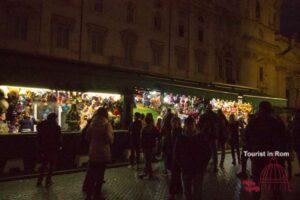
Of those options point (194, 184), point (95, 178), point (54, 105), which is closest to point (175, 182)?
point (194, 184)

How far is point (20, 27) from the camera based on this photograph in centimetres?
1905

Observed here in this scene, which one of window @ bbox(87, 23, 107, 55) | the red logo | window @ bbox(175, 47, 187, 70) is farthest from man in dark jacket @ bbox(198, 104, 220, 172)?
window @ bbox(175, 47, 187, 70)

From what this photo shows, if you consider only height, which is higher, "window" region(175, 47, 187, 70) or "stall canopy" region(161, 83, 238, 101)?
"window" region(175, 47, 187, 70)

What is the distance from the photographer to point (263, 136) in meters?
6.88

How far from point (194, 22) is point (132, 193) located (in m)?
23.5

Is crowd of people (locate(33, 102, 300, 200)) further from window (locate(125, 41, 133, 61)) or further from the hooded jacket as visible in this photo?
window (locate(125, 41, 133, 61))

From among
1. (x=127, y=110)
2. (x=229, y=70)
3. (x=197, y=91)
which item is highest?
(x=229, y=70)

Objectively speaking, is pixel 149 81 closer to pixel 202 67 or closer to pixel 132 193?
pixel 132 193

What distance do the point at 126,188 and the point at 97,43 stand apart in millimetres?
14583

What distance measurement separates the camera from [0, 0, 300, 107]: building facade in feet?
64.6

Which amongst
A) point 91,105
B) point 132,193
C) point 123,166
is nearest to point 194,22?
point 91,105

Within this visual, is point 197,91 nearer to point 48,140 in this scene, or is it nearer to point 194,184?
point 48,140

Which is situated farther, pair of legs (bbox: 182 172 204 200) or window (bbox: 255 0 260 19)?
window (bbox: 255 0 260 19)

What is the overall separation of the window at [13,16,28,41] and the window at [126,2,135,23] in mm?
7390
